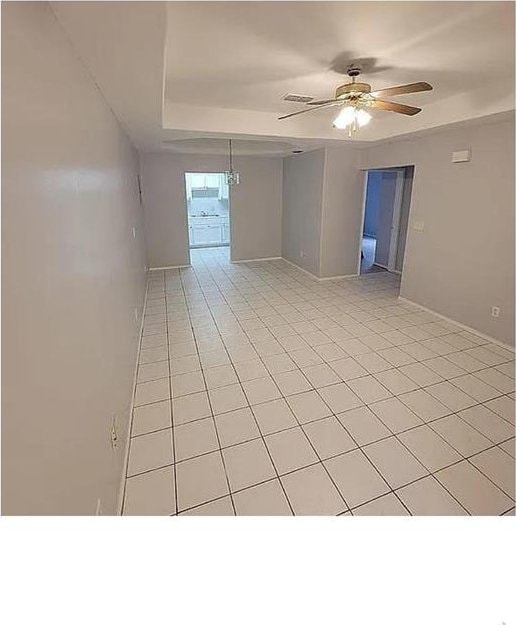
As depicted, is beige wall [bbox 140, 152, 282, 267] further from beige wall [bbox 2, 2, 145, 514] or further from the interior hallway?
beige wall [bbox 2, 2, 145, 514]

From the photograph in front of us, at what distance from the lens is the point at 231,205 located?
6969 mm

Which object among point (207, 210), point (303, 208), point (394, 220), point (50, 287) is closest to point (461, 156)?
point (394, 220)

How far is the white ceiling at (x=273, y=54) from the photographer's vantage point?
1513mm

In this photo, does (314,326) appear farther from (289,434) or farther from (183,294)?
(183,294)

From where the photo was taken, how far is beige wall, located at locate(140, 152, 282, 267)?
251 inches

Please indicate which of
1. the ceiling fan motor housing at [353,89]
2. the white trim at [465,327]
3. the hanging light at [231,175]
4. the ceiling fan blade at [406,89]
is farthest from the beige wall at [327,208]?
the ceiling fan blade at [406,89]

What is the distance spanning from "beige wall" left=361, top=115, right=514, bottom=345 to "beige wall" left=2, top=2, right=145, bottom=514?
12.1 feet

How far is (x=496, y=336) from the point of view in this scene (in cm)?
357

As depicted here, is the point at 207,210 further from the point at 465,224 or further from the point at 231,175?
the point at 465,224

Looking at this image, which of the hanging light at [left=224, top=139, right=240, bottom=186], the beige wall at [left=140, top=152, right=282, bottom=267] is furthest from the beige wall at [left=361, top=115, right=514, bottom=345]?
the beige wall at [left=140, top=152, right=282, bottom=267]

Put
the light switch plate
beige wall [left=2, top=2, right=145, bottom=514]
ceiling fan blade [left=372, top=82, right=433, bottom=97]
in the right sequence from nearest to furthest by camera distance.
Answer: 1. beige wall [left=2, top=2, right=145, bottom=514]
2. ceiling fan blade [left=372, top=82, right=433, bottom=97]
3. the light switch plate

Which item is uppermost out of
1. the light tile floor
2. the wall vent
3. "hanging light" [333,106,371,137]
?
the wall vent

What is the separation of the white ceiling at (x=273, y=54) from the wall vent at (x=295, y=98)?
0.09m
